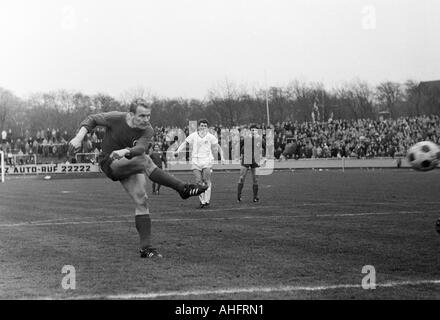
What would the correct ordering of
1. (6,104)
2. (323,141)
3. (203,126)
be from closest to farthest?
(203,126) → (323,141) → (6,104)

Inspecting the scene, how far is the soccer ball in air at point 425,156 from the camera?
8.80 metres

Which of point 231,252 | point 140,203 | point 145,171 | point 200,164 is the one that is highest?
point 145,171

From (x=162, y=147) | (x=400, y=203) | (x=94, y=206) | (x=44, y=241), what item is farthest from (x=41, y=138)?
(x=44, y=241)

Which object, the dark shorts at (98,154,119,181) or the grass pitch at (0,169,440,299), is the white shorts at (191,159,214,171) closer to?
the grass pitch at (0,169,440,299)

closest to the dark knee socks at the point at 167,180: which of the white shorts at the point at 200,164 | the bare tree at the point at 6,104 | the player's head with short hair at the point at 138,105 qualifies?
the player's head with short hair at the point at 138,105

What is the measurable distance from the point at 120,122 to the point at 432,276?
4.78 m

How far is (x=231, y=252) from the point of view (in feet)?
31.6

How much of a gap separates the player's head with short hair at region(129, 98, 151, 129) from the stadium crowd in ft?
124

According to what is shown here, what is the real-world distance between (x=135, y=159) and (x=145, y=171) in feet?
0.92

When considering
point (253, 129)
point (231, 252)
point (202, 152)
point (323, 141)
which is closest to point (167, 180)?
point (231, 252)

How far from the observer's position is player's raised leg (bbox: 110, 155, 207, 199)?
31.2 ft

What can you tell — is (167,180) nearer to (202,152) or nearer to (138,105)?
(138,105)

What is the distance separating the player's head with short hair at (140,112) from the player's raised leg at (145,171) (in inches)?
18.9

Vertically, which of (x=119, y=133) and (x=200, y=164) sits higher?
(x=119, y=133)
